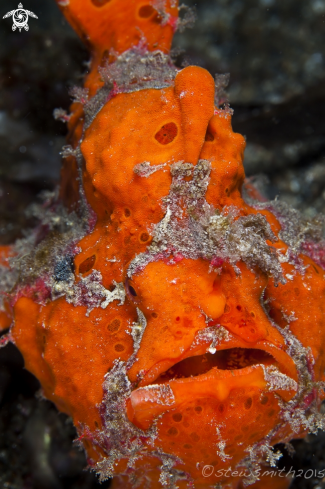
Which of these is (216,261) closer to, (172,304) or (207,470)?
(172,304)

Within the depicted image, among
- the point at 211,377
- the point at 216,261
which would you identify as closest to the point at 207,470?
the point at 211,377

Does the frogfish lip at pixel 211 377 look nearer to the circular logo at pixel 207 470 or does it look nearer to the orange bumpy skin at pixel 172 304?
the orange bumpy skin at pixel 172 304

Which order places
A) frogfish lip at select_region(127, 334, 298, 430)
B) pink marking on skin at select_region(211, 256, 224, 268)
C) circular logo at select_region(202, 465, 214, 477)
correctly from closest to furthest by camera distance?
frogfish lip at select_region(127, 334, 298, 430) < pink marking on skin at select_region(211, 256, 224, 268) < circular logo at select_region(202, 465, 214, 477)

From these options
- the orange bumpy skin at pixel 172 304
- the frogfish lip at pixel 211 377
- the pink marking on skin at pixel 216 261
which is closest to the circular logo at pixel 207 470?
the orange bumpy skin at pixel 172 304

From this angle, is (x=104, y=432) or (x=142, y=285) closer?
(x=142, y=285)

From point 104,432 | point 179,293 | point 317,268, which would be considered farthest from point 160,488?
point 317,268

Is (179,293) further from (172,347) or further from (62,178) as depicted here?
(62,178)

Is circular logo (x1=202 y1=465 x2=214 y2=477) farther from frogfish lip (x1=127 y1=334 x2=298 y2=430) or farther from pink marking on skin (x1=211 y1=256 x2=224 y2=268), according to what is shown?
pink marking on skin (x1=211 y1=256 x2=224 y2=268)

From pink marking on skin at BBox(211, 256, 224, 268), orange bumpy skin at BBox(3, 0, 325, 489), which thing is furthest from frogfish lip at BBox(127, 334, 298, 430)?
pink marking on skin at BBox(211, 256, 224, 268)
